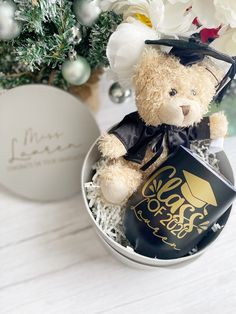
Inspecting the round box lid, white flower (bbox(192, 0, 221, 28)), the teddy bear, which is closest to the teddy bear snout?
the teddy bear

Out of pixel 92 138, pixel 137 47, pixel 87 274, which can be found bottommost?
pixel 87 274

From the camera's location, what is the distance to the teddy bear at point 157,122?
1.73ft

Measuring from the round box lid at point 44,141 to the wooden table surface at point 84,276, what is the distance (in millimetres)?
43

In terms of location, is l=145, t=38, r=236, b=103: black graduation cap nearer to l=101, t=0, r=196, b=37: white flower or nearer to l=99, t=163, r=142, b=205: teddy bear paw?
l=101, t=0, r=196, b=37: white flower

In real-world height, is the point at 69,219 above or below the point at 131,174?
below

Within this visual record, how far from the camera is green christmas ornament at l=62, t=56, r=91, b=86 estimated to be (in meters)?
0.62

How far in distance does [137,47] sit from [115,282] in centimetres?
34

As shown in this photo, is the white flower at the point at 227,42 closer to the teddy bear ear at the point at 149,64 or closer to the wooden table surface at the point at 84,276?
the teddy bear ear at the point at 149,64

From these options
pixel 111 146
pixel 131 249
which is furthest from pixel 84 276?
pixel 111 146

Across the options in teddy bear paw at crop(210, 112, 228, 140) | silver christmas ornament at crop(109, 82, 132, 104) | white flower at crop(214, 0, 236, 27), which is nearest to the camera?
white flower at crop(214, 0, 236, 27)

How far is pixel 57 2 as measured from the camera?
1.84ft

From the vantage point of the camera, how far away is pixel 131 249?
0.58 m

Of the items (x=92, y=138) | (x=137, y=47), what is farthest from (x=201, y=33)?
(x=92, y=138)

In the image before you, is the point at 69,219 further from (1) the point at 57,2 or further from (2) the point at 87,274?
(1) the point at 57,2
